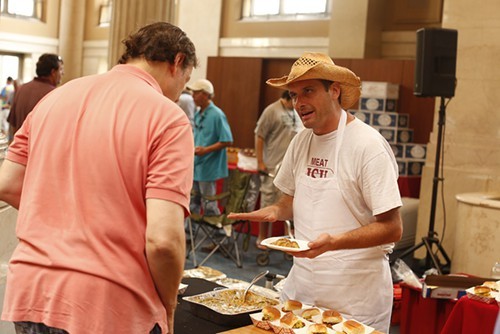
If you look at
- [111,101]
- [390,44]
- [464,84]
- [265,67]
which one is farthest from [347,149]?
[265,67]

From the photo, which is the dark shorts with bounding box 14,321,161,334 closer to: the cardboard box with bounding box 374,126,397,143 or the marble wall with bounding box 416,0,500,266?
the marble wall with bounding box 416,0,500,266

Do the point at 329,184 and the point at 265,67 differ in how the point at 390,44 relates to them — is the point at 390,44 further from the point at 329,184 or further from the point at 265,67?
the point at 329,184

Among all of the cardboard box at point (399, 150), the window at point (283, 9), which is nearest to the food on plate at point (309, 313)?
the cardboard box at point (399, 150)

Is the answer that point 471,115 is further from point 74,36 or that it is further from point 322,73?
point 74,36

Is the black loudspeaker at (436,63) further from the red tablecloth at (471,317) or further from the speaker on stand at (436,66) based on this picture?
the red tablecloth at (471,317)

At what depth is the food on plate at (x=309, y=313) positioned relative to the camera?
2.58 metres

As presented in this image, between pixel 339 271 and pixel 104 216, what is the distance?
116 centimetres

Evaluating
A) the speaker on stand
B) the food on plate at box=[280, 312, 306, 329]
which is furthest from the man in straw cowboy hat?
the speaker on stand

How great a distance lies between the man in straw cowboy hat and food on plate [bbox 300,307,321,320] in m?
0.11

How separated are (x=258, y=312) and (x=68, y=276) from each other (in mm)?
1093

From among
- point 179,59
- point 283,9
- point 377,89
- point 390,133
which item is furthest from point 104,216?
point 283,9

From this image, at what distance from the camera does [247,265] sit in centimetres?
706

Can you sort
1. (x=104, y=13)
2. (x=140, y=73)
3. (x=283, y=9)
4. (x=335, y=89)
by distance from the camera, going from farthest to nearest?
(x=104, y=13), (x=283, y=9), (x=335, y=89), (x=140, y=73)

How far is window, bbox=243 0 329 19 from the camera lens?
1289 centimetres
